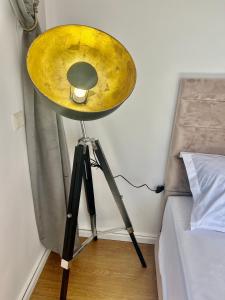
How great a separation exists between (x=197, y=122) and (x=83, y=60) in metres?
0.78

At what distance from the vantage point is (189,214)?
4.55ft

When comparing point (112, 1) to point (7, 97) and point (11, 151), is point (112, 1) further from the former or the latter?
point (11, 151)

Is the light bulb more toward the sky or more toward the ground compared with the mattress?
more toward the sky

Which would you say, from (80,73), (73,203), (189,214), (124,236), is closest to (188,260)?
(189,214)

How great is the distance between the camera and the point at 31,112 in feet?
4.23

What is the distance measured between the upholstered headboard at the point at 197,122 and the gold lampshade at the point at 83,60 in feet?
1.43

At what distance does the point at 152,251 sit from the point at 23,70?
1.58 metres

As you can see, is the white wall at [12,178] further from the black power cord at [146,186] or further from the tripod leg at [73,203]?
the black power cord at [146,186]

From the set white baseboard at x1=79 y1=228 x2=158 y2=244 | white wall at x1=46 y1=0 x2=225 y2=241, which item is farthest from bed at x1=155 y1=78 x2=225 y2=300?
white baseboard at x1=79 y1=228 x2=158 y2=244

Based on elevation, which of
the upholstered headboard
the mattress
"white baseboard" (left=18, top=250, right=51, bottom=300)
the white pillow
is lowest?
"white baseboard" (left=18, top=250, right=51, bottom=300)

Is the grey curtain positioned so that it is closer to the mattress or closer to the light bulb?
the light bulb

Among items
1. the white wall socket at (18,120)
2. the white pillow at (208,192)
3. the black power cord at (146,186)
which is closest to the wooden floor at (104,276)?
the black power cord at (146,186)

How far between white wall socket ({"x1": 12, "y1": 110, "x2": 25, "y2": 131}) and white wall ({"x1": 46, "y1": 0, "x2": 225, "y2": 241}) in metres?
0.37

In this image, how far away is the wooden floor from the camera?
1.50m
